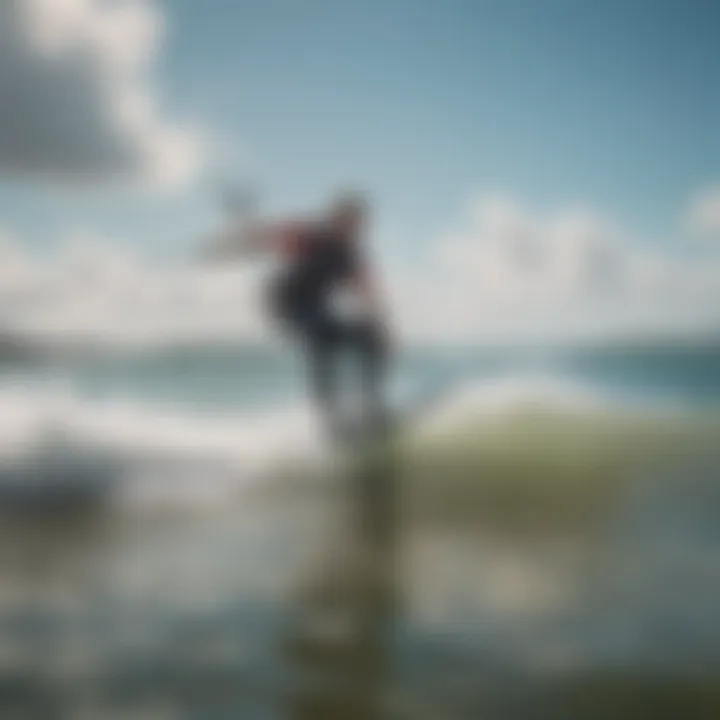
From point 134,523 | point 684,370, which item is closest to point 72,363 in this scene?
point 134,523

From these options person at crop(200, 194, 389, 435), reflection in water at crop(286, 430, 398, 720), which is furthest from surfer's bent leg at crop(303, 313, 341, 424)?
reflection in water at crop(286, 430, 398, 720)

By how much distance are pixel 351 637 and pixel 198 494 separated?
0.42m

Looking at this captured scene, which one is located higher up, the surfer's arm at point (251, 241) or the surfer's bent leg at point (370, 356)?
the surfer's arm at point (251, 241)

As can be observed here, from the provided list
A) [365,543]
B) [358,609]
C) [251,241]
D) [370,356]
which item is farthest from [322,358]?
[358,609]

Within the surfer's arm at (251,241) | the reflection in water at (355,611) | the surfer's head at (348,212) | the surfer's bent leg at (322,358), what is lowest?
the reflection in water at (355,611)

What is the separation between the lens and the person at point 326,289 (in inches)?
72.2

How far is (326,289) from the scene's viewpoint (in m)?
1.84

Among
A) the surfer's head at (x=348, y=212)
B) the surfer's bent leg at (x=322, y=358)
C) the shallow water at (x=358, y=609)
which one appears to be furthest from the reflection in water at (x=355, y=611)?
the surfer's head at (x=348, y=212)

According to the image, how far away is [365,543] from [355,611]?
0.13 m

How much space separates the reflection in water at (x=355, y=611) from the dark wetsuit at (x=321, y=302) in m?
0.17

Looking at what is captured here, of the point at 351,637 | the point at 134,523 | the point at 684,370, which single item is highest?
the point at 684,370

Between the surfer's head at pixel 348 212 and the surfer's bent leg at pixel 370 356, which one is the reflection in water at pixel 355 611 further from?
the surfer's head at pixel 348 212

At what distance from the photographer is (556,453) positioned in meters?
1.94

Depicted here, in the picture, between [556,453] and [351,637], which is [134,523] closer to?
[351,637]
